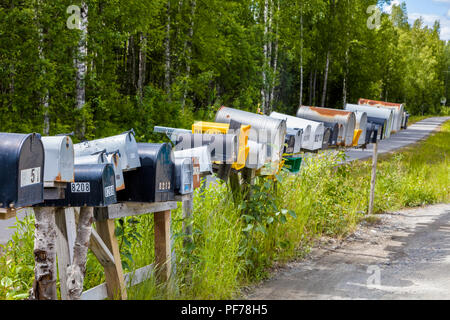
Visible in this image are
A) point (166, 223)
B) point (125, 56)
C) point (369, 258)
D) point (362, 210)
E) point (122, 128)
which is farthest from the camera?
point (125, 56)

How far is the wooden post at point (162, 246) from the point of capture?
331 cm

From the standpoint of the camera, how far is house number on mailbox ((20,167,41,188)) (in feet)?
6.65

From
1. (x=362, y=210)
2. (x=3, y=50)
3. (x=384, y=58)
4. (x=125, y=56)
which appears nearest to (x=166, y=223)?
(x=362, y=210)

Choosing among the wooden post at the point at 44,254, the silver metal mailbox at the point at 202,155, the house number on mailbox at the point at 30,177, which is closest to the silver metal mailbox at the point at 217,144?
the silver metal mailbox at the point at 202,155

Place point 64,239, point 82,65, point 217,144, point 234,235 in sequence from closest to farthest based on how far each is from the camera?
point 64,239 < point 217,144 < point 234,235 < point 82,65

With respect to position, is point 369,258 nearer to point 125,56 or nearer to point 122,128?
point 122,128

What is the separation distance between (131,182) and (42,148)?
842 mm

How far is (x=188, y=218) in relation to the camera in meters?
3.55

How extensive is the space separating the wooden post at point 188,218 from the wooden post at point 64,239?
0.93 metres

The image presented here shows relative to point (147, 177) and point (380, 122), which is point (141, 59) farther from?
point (147, 177)

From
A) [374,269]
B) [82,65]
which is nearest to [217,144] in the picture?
[374,269]

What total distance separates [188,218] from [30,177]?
63.3 inches

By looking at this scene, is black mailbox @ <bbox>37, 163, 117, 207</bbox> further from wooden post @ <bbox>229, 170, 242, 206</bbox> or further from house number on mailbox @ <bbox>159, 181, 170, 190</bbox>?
wooden post @ <bbox>229, 170, 242, 206</bbox>

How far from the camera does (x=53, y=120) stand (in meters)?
9.73
